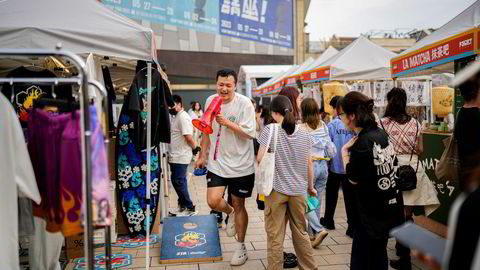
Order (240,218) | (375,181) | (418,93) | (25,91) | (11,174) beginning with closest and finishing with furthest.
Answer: (11,174)
(375,181)
(240,218)
(25,91)
(418,93)

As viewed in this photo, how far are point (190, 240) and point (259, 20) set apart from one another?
2132cm

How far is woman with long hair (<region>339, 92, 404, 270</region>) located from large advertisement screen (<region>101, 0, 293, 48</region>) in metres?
18.6

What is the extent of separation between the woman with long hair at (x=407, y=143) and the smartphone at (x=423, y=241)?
7.97ft

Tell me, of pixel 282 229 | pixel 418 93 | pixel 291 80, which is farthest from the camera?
pixel 291 80

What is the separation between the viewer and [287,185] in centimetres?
350

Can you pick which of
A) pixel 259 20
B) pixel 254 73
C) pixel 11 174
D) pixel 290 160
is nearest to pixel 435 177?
pixel 290 160

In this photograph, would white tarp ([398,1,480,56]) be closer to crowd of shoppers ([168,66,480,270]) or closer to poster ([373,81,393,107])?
crowd of shoppers ([168,66,480,270])

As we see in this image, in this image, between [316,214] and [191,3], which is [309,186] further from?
[191,3]

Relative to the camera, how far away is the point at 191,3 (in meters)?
21.3

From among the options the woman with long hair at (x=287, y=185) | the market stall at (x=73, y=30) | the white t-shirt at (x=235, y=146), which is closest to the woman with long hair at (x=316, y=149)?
the white t-shirt at (x=235, y=146)

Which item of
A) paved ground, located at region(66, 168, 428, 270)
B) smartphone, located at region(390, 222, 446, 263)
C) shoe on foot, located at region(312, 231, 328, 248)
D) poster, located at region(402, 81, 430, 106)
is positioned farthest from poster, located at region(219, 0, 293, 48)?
smartphone, located at region(390, 222, 446, 263)

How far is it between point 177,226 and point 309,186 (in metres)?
1.84

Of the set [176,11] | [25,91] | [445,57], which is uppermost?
[176,11]

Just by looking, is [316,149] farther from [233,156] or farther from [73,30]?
[73,30]
